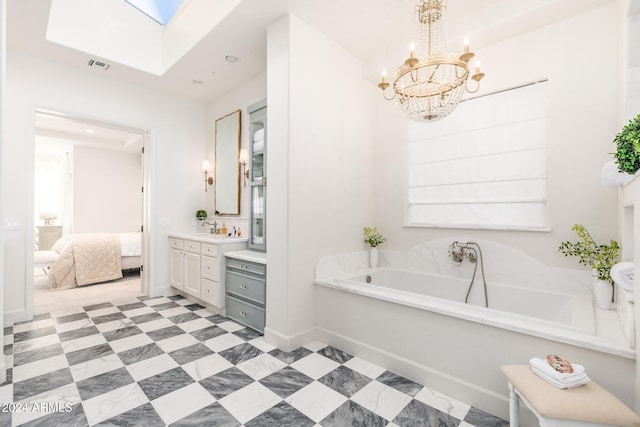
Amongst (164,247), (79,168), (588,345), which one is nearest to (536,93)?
(588,345)

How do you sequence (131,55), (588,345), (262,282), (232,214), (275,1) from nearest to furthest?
(588,345)
(275,1)
(262,282)
(131,55)
(232,214)

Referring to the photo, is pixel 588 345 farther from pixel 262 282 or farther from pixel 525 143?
pixel 262 282

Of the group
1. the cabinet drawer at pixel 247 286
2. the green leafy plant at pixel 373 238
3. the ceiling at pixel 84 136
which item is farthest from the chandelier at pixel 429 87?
the ceiling at pixel 84 136

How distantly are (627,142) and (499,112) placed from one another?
5.04 feet

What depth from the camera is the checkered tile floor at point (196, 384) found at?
1.73m

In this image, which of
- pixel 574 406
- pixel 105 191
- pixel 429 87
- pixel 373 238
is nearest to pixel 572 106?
pixel 429 87

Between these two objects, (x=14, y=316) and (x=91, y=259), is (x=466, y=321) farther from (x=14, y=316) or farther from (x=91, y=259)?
(x=91, y=259)

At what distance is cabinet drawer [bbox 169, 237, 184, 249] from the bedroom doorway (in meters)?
1.23

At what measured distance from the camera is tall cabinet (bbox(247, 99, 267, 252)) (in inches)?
133

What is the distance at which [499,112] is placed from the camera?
2.70 metres

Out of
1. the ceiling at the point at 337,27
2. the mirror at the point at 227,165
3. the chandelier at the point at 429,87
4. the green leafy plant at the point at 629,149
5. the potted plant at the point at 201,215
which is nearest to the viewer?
the green leafy plant at the point at 629,149

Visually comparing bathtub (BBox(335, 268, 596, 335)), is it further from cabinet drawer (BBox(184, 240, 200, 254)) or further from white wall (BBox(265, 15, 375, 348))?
cabinet drawer (BBox(184, 240, 200, 254))

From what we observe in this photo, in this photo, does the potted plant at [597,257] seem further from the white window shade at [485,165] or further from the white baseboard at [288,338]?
the white baseboard at [288,338]

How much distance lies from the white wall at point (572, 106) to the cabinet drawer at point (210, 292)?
2823mm
